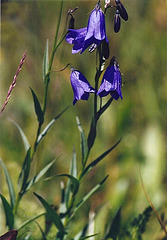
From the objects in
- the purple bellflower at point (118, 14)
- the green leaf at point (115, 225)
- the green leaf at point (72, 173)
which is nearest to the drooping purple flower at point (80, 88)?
the purple bellflower at point (118, 14)

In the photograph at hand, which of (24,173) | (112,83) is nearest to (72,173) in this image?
(24,173)

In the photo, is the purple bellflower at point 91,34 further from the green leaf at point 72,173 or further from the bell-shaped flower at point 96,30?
the green leaf at point 72,173

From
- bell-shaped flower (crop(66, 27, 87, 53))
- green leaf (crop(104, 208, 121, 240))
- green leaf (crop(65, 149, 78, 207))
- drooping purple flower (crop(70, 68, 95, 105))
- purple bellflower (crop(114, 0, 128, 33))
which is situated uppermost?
purple bellflower (crop(114, 0, 128, 33))

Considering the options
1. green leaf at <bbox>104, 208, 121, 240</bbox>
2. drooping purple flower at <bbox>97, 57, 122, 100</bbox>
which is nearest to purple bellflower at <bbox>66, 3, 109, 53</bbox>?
drooping purple flower at <bbox>97, 57, 122, 100</bbox>

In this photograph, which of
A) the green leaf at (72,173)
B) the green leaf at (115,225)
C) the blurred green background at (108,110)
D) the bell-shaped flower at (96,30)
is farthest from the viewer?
the blurred green background at (108,110)

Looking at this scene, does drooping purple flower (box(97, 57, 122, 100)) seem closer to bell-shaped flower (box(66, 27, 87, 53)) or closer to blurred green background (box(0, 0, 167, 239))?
bell-shaped flower (box(66, 27, 87, 53))
